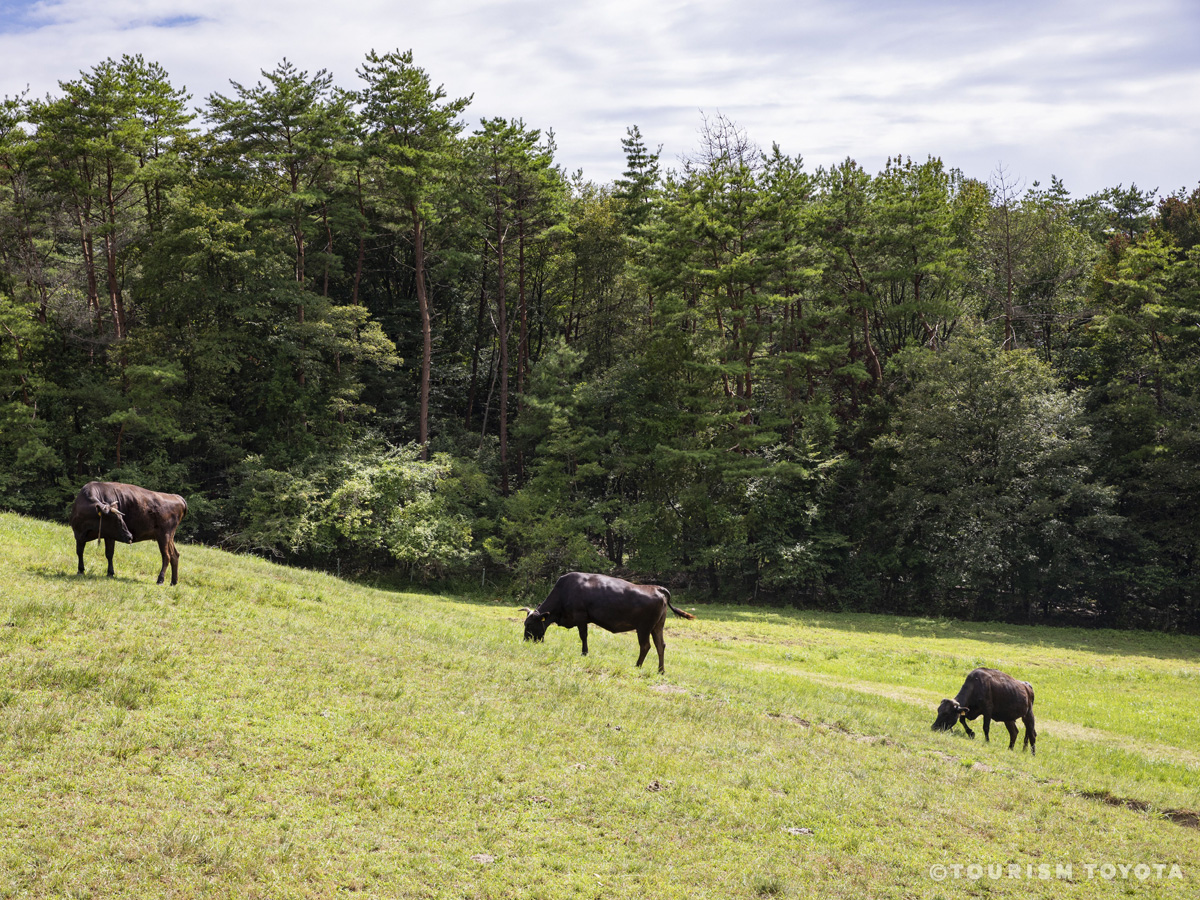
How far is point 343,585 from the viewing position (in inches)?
998

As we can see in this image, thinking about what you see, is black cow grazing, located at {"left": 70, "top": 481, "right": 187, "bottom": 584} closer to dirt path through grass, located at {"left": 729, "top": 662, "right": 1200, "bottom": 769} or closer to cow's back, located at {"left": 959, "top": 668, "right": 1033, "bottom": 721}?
dirt path through grass, located at {"left": 729, "top": 662, "right": 1200, "bottom": 769}

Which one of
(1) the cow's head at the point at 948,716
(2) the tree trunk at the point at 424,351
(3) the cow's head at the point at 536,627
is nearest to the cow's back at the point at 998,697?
(1) the cow's head at the point at 948,716

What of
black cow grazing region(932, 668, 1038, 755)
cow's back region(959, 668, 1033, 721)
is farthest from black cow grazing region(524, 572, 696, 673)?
cow's back region(959, 668, 1033, 721)

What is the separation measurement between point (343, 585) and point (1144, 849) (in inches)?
852

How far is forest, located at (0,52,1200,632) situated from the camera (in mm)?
37188

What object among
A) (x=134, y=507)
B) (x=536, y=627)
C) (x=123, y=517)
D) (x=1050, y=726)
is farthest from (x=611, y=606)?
(x=1050, y=726)

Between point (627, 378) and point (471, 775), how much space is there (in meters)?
35.1

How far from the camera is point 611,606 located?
16.6 meters

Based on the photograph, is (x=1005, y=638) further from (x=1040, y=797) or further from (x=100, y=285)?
(x=100, y=285)

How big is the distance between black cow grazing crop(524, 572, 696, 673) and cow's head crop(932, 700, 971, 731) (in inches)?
209

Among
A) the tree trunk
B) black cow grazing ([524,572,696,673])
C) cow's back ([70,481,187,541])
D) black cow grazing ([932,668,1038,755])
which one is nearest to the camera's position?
cow's back ([70,481,187,541])

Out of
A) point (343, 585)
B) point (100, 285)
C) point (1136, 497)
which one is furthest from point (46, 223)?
point (1136, 497)

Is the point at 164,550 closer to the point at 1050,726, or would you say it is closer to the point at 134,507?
the point at 134,507

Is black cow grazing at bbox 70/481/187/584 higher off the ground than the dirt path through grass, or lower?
higher
